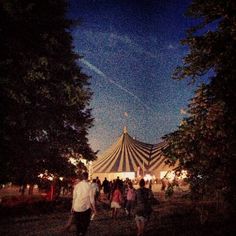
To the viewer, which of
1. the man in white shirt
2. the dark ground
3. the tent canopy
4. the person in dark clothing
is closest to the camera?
the man in white shirt

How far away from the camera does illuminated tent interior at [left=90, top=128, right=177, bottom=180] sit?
5825 cm

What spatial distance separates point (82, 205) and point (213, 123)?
4740mm

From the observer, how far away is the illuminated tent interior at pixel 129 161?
2293 inches

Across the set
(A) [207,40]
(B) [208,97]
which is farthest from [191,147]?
(A) [207,40]

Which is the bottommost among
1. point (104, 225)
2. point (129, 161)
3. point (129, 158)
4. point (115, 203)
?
point (104, 225)

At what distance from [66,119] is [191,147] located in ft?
44.8

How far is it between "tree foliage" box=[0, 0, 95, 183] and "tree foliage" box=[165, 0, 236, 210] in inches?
397

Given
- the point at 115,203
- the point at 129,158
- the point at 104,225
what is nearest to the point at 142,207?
the point at 104,225

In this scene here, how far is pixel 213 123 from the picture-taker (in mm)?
11539

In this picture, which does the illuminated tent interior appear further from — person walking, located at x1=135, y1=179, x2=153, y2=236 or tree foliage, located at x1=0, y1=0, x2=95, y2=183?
person walking, located at x1=135, y1=179, x2=153, y2=236

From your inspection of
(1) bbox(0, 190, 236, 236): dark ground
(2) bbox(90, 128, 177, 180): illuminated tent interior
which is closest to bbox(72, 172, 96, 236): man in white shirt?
(1) bbox(0, 190, 236, 236): dark ground

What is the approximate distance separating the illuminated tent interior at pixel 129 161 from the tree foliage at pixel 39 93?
33930mm

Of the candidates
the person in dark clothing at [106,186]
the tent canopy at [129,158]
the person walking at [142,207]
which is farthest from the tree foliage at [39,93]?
the tent canopy at [129,158]

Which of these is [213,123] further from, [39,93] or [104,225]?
[39,93]
